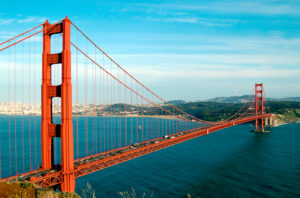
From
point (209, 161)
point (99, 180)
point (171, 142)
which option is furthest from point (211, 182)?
point (99, 180)

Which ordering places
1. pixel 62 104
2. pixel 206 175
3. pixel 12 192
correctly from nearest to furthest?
pixel 12 192 → pixel 62 104 → pixel 206 175

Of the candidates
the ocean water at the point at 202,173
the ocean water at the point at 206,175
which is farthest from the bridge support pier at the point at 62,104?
the ocean water at the point at 206,175

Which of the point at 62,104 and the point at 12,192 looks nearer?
the point at 12,192

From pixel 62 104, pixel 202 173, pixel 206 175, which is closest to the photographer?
pixel 62 104

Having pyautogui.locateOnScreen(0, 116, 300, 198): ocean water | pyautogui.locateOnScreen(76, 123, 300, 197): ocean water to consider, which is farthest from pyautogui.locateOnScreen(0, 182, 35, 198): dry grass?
pyautogui.locateOnScreen(76, 123, 300, 197): ocean water

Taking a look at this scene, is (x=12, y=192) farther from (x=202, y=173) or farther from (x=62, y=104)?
(x=202, y=173)

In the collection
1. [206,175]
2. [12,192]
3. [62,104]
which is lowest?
[206,175]

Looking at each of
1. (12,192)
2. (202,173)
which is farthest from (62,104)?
(202,173)
